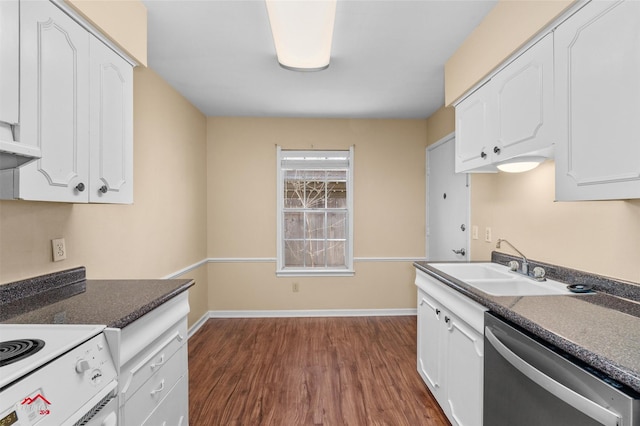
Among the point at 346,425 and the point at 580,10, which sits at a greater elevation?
the point at 580,10

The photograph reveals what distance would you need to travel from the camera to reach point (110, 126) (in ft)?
5.44

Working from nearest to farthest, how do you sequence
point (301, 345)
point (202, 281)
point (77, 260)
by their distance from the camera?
1. point (77, 260)
2. point (301, 345)
3. point (202, 281)

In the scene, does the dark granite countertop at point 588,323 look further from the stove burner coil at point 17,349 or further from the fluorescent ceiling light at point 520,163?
the stove burner coil at point 17,349

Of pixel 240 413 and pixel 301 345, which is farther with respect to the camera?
pixel 301 345

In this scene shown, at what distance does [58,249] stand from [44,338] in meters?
0.84

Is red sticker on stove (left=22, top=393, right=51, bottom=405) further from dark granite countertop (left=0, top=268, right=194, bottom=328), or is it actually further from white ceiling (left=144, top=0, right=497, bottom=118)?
white ceiling (left=144, top=0, right=497, bottom=118)

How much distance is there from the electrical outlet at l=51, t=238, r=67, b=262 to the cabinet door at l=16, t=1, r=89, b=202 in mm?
407

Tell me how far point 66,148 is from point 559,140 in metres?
2.15

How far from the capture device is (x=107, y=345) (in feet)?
3.71

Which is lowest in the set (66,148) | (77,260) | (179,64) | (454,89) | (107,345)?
(107,345)

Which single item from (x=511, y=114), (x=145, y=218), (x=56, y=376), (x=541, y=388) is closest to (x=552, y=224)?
(x=511, y=114)

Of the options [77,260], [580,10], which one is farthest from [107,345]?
[580,10]

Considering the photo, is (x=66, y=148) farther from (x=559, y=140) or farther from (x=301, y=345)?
(x=301, y=345)

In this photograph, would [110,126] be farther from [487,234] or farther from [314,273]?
[314,273]
